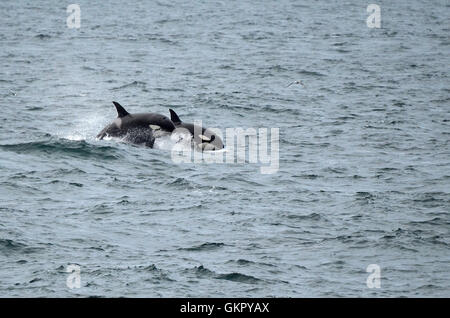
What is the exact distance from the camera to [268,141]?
2975 cm

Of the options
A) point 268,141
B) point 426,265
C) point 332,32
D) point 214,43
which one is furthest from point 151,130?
point 332,32

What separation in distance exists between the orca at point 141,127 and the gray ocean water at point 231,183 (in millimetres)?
388

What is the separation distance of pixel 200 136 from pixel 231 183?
146 inches

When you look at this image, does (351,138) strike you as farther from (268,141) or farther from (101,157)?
(101,157)

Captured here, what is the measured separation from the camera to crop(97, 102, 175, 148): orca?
27.3 meters

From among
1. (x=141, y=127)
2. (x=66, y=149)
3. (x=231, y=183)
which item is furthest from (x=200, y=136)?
(x=66, y=149)

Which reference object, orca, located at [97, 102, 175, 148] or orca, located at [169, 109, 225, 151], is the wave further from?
orca, located at [169, 109, 225, 151]

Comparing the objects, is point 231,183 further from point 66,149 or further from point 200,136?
point 66,149

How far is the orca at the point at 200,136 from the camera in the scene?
89.8 feet

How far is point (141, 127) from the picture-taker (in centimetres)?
2761

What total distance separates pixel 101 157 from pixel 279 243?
841 centimetres

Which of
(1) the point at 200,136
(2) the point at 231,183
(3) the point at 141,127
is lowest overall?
(2) the point at 231,183

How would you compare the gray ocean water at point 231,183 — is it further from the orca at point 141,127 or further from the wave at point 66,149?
the orca at point 141,127

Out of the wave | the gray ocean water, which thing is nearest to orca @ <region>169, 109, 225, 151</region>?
the gray ocean water
